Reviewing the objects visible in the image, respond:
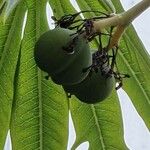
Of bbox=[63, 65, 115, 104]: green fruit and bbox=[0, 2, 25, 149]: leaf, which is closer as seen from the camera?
bbox=[63, 65, 115, 104]: green fruit

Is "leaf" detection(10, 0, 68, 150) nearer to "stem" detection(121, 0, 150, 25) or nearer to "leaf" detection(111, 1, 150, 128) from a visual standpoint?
"leaf" detection(111, 1, 150, 128)

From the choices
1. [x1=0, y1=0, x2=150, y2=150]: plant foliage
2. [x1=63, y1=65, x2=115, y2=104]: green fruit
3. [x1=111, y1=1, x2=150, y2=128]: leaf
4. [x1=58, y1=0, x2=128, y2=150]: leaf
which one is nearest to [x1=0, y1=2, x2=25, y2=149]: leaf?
[x1=0, y1=0, x2=150, y2=150]: plant foliage

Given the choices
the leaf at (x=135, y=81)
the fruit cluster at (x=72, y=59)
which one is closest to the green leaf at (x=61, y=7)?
the leaf at (x=135, y=81)

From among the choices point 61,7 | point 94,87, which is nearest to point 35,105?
point 61,7

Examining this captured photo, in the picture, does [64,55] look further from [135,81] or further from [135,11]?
[135,81]

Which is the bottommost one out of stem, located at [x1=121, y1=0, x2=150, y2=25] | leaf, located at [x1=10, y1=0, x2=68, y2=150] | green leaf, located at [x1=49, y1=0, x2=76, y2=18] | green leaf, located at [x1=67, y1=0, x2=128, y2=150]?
green leaf, located at [x1=67, y1=0, x2=128, y2=150]

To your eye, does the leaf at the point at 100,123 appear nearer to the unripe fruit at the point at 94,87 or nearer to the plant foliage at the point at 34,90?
the plant foliage at the point at 34,90
